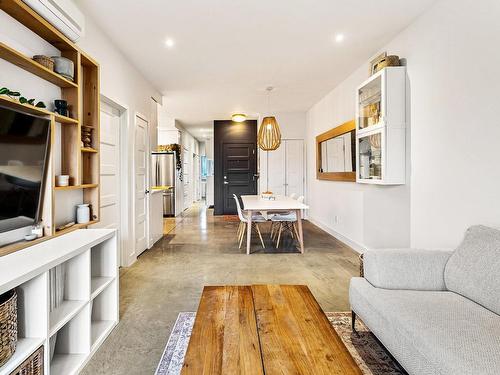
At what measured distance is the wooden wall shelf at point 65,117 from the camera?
1.79m

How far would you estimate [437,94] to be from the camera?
2.64 metres

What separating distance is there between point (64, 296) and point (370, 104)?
3383mm

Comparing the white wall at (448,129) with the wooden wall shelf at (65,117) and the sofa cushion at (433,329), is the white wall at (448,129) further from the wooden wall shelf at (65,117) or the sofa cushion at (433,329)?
the wooden wall shelf at (65,117)

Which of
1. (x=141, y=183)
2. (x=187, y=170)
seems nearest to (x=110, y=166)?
(x=141, y=183)

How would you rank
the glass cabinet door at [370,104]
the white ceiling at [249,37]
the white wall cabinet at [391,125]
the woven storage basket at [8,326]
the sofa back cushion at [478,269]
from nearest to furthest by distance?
the woven storage basket at [8,326], the sofa back cushion at [478,269], the white ceiling at [249,37], the white wall cabinet at [391,125], the glass cabinet door at [370,104]

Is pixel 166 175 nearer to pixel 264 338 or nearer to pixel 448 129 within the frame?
pixel 448 129

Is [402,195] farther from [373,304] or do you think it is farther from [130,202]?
[130,202]

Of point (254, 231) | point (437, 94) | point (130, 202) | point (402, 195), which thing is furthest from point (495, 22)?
point (254, 231)

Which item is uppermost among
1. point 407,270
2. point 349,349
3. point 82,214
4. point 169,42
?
point 169,42

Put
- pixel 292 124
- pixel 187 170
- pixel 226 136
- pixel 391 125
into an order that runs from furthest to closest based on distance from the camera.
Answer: pixel 187 170 < pixel 226 136 < pixel 292 124 < pixel 391 125

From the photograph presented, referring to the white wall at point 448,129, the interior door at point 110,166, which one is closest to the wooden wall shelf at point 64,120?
the interior door at point 110,166

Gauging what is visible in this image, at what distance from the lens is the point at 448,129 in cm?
250

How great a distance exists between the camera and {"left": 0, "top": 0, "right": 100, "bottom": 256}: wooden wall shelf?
70.5 inches

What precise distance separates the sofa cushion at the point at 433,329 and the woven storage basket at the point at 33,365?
1714 millimetres
